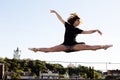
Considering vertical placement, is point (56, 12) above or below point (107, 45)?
above

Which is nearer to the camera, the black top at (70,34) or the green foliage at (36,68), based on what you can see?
the black top at (70,34)

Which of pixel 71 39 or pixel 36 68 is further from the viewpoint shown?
pixel 36 68

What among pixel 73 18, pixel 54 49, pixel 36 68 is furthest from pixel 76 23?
pixel 36 68

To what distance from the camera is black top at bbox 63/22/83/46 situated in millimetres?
12344

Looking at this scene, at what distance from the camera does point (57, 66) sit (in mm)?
145000

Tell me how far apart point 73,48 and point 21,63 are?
11135cm

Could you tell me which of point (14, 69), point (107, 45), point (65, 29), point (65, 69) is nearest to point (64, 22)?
point (65, 29)

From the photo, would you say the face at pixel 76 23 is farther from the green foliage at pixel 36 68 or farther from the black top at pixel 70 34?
the green foliage at pixel 36 68

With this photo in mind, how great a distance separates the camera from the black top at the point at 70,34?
12.3 m

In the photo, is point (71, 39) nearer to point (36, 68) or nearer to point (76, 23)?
point (76, 23)

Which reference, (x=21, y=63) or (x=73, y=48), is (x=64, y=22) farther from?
(x=21, y=63)

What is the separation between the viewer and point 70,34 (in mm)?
12430

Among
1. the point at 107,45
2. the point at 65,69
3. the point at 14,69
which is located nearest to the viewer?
the point at 107,45

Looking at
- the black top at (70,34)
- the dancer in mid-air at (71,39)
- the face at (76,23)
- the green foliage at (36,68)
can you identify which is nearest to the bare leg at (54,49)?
the dancer in mid-air at (71,39)
